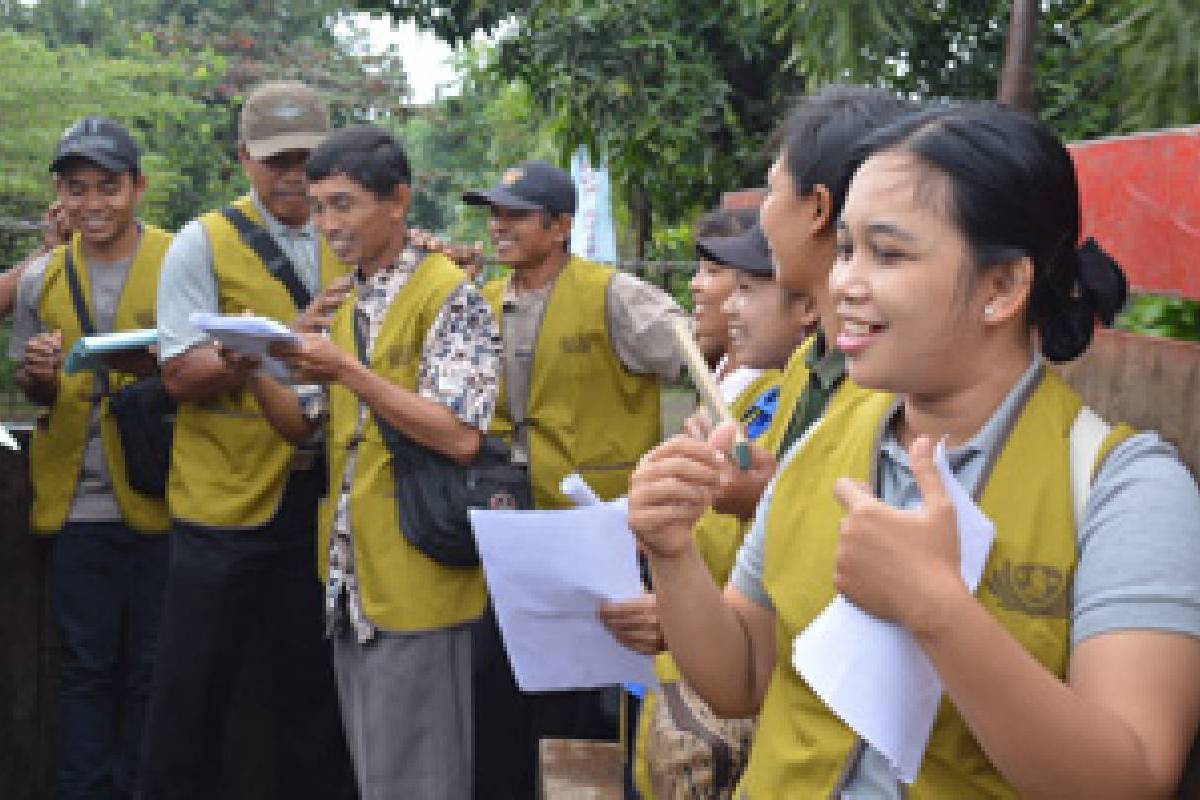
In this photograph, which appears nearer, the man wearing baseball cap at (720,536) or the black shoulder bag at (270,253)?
the man wearing baseball cap at (720,536)

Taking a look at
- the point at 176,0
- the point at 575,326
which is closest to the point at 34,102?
the point at 575,326

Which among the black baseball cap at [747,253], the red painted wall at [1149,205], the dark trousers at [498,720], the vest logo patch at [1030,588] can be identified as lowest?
the dark trousers at [498,720]

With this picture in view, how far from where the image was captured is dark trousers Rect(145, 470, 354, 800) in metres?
4.11

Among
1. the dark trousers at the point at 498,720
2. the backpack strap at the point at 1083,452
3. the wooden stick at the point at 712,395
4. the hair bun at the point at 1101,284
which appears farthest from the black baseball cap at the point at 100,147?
the backpack strap at the point at 1083,452

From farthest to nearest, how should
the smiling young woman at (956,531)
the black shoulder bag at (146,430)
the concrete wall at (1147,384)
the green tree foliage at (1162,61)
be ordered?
the black shoulder bag at (146,430), the green tree foliage at (1162,61), the concrete wall at (1147,384), the smiling young woman at (956,531)

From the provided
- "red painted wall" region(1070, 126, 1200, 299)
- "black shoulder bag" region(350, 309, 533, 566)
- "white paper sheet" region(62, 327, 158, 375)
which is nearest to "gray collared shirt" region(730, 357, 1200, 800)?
"red painted wall" region(1070, 126, 1200, 299)

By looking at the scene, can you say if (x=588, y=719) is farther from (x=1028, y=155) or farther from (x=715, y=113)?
(x=715, y=113)

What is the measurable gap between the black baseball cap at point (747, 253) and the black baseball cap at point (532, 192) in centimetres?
188

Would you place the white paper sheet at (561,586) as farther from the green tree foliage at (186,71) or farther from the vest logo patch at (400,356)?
the green tree foliage at (186,71)

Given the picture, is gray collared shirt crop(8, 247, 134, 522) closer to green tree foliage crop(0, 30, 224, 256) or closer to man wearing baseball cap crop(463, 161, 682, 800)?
man wearing baseball cap crop(463, 161, 682, 800)

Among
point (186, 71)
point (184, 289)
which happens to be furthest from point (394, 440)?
point (186, 71)

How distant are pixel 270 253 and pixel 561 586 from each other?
2041 mm

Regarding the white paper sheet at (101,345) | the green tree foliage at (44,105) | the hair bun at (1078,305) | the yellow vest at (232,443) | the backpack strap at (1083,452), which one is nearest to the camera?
the backpack strap at (1083,452)

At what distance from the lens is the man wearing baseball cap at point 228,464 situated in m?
4.08
